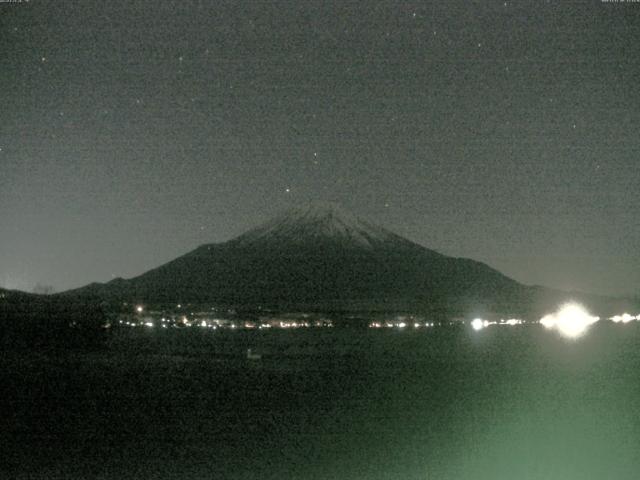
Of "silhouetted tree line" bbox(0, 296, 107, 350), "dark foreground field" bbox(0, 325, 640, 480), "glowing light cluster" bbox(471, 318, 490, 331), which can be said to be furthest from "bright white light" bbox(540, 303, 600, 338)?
"dark foreground field" bbox(0, 325, 640, 480)

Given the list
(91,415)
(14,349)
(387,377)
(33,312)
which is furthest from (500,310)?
(91,415)

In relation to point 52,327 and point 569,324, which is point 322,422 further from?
point 569,324

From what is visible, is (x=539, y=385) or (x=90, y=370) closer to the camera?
(x=539, y=385)

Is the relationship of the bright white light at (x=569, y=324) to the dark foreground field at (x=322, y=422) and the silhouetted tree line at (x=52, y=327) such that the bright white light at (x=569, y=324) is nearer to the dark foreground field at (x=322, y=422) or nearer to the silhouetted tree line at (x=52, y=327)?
the silhouetted tree line at (x=52, y=327)

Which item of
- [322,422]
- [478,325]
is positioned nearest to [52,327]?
[322,422]

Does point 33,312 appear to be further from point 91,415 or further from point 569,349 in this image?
point 91,415
